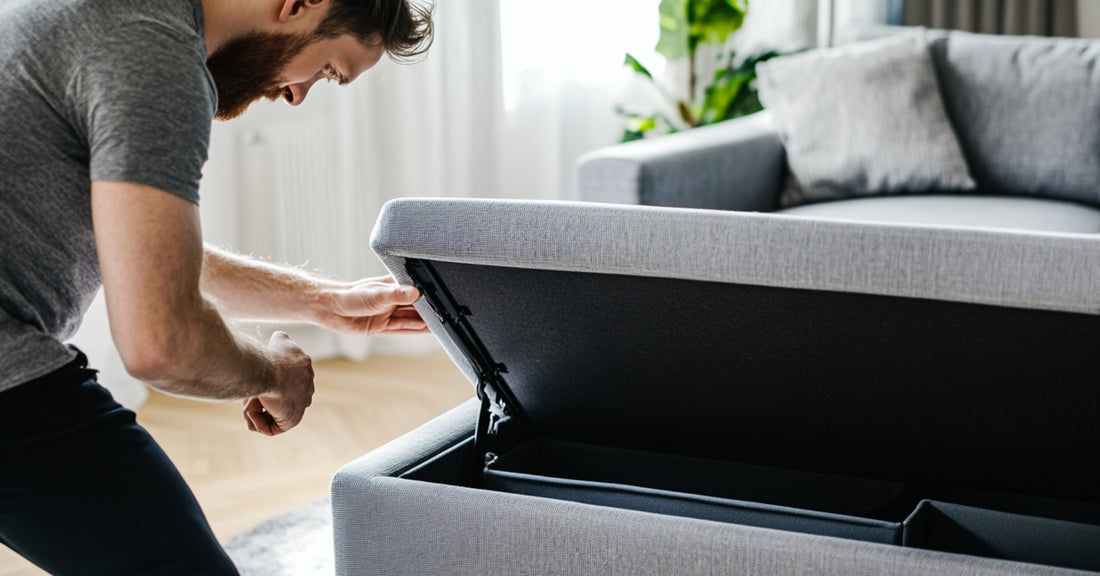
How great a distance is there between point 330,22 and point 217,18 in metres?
0.12

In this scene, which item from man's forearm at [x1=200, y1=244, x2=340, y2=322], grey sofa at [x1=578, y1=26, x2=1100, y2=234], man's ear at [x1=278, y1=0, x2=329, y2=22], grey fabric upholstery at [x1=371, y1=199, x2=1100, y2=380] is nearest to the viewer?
grey fabric upholstery at [x1=371, y1=199, x2=1100, y2=380]

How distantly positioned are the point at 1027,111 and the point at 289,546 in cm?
231

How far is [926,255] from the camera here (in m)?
0.91

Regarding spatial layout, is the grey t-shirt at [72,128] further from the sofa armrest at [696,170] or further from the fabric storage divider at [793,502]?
the sofa armrest at [696,170]

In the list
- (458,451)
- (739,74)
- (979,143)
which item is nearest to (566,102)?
(739,74)

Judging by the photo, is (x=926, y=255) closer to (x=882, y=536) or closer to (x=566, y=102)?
(x=882, y=536)

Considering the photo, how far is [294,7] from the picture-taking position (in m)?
1.13

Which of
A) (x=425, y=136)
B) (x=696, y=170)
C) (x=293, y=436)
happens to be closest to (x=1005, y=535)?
(x=696, y=170)

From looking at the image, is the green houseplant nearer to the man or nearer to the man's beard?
the man's beard

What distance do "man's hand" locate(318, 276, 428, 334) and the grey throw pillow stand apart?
2.10 meters

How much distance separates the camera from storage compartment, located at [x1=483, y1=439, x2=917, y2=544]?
3.69 ft

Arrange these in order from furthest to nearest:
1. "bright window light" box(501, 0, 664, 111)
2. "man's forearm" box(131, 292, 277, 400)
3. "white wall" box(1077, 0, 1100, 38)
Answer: "white wall" box(1077, 0, 1100, 38) → "bright window light" box(501, 0, 664, 111) → "man's forearm" box(131, 292, 277, 400)

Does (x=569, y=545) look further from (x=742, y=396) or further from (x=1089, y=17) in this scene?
(x=1089, y=17)

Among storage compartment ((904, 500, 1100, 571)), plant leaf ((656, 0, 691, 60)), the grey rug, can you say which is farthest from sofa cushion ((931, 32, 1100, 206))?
storage compartment ((904, 500, 1100, 571))
